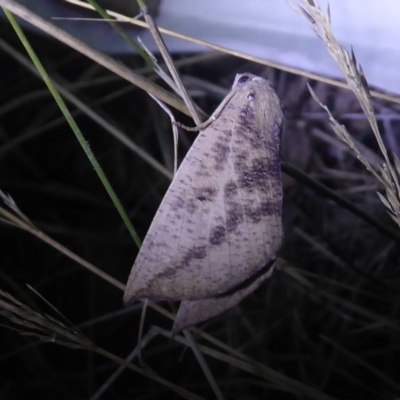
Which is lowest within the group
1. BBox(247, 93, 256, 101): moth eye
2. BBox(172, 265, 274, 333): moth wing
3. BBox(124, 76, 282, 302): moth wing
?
BBox(172, 265, 274, 333): moth wing

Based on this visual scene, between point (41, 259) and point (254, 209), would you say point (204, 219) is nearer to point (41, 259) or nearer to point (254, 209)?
point (254, 209)

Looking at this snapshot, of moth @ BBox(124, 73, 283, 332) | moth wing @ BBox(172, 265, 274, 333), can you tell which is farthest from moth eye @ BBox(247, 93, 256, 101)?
moth wing @ BBox(172, 265, 274, 333)

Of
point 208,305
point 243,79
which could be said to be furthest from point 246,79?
point 208,305

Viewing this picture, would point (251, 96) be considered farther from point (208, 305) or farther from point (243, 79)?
point (208, 305)

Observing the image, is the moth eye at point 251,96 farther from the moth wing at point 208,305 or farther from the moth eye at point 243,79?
the moth wing at point 208,305

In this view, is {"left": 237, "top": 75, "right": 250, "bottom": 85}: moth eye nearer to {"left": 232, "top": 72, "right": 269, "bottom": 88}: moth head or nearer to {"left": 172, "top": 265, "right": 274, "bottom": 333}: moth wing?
{"left": 232, "top": 72, "right": 269, "bottom": 88}: moth head

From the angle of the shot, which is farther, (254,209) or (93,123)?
(93,123)

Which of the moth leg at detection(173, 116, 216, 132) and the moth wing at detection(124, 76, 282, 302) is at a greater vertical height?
the moth leg at detection(173, 116, 216, 132)

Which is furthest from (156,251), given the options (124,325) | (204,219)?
(124,325)
